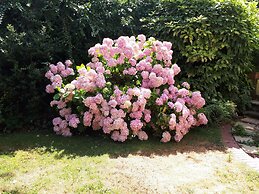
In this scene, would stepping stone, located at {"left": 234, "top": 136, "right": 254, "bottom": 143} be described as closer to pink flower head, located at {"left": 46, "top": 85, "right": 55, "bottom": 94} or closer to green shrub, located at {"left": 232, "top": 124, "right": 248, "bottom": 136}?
green shrub, located at {"left": 232, "top": 124, "right": 248, "bottom": 136}

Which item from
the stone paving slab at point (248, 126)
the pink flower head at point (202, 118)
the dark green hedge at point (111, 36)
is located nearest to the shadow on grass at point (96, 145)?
the pink flower head at point (202, 118)

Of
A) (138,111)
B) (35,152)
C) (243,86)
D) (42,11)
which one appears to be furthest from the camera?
(243,86)

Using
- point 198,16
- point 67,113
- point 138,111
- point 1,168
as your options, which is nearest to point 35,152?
point 1,168

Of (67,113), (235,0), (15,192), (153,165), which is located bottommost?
(15,192)

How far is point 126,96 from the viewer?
4484 millimetres

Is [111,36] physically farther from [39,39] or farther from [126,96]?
[126,96]

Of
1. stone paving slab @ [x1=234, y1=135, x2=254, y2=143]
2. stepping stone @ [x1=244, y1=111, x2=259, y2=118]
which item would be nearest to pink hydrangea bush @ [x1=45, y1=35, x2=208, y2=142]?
stone paving slab @ [x1=234, y1=135, x2=254, y2=143]

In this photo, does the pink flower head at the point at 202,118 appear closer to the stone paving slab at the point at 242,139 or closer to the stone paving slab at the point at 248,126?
the stone paving slab at the point at 242,139

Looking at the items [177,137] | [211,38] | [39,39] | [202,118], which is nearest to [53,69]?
[39,39]

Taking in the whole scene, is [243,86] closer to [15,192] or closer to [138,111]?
[138,111]

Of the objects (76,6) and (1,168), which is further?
(76,6)

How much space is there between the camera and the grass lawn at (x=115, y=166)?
3.21 meters

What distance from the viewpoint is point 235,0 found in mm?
5816

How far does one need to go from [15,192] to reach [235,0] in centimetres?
494
